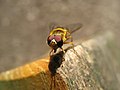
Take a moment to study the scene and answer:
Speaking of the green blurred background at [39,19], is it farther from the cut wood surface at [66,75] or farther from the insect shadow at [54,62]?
the insect shadow at [54,62]

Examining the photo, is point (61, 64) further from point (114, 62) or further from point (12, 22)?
point (12, 22)

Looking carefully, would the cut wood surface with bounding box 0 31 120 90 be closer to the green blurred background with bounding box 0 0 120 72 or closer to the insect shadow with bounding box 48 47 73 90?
the insect shadow with bounding box 48 47 73 90

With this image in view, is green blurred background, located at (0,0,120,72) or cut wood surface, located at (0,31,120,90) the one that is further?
green blurred background, located at (0,0,120,72)

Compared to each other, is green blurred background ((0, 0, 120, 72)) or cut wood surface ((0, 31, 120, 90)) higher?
green blurred background ((0, 0, 120, 72))

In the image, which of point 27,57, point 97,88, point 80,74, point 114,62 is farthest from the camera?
point 27,57

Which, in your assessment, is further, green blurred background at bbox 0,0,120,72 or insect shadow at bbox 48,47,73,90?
green blurred background at bbox 0,0,120,72

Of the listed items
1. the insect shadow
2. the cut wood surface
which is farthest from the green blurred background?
the insect shadow

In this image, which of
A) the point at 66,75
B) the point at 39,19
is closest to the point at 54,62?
the point at 66,75

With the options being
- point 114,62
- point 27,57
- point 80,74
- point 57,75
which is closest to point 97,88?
point 80,74
